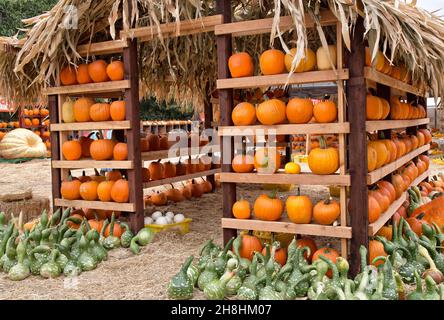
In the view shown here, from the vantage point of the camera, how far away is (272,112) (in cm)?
383

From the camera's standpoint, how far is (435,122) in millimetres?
19672

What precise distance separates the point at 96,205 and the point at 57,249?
3.59 feet

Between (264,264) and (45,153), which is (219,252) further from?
(45,153)

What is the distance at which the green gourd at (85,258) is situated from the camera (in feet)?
13.5

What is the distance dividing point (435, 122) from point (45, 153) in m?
16.2

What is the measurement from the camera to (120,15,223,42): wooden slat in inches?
168

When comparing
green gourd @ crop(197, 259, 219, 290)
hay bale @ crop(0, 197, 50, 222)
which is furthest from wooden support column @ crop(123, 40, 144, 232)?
hay bale @ crop(0, 197, 50, 222)

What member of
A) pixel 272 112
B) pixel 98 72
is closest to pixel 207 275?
pixel 272 112

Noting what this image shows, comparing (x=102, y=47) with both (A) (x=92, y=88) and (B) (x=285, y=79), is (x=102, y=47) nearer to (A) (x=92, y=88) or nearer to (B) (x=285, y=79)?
(A) (x=92, y=88)

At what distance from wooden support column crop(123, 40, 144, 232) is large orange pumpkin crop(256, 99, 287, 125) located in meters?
1.70

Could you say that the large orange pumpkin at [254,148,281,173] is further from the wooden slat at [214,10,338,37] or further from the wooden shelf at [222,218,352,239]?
the wooden slat at [214,10,338,37]

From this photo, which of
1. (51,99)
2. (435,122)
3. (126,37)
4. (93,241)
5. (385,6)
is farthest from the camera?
(435,122)

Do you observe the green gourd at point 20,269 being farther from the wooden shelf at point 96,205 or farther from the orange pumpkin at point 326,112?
the orange pumpkin at point 326,112

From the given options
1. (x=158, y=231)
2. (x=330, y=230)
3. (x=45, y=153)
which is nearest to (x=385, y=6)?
(x=330, y=230)
